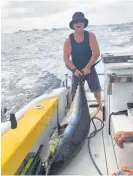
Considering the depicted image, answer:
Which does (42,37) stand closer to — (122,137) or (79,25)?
(79,25)

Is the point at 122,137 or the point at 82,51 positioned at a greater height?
the point at 82,51

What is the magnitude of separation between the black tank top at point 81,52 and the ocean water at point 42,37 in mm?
466

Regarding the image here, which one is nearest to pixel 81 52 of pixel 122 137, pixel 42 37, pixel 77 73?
pixel 77 73

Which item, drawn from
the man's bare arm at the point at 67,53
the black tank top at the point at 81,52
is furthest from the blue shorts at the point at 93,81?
the man's bare arm at the point at 67,53

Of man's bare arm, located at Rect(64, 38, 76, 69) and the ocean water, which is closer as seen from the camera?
man's bare arm, located at Rect(64, 38, 76, 69)

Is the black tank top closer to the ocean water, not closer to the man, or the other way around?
the man

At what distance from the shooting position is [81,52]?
2732 mm

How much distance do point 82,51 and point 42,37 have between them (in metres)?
1.92

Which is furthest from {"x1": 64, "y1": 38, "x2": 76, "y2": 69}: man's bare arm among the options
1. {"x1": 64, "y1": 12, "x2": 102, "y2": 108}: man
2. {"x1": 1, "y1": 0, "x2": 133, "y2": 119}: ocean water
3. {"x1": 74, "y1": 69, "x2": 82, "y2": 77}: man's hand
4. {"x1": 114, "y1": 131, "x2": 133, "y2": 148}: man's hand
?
{"x1": 114, "y1": 131, "x2": 133, "y2": 148}: man's hand

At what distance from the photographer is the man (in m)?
2.69

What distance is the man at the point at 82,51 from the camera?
106 inches

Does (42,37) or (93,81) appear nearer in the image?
(93,81)

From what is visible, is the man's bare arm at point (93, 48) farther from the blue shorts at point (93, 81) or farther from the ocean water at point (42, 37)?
the ocean water at point (42, 37)

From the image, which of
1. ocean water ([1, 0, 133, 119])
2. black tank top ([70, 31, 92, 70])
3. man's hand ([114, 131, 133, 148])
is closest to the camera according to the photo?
man's hand ([114, 131, 133, 148])
